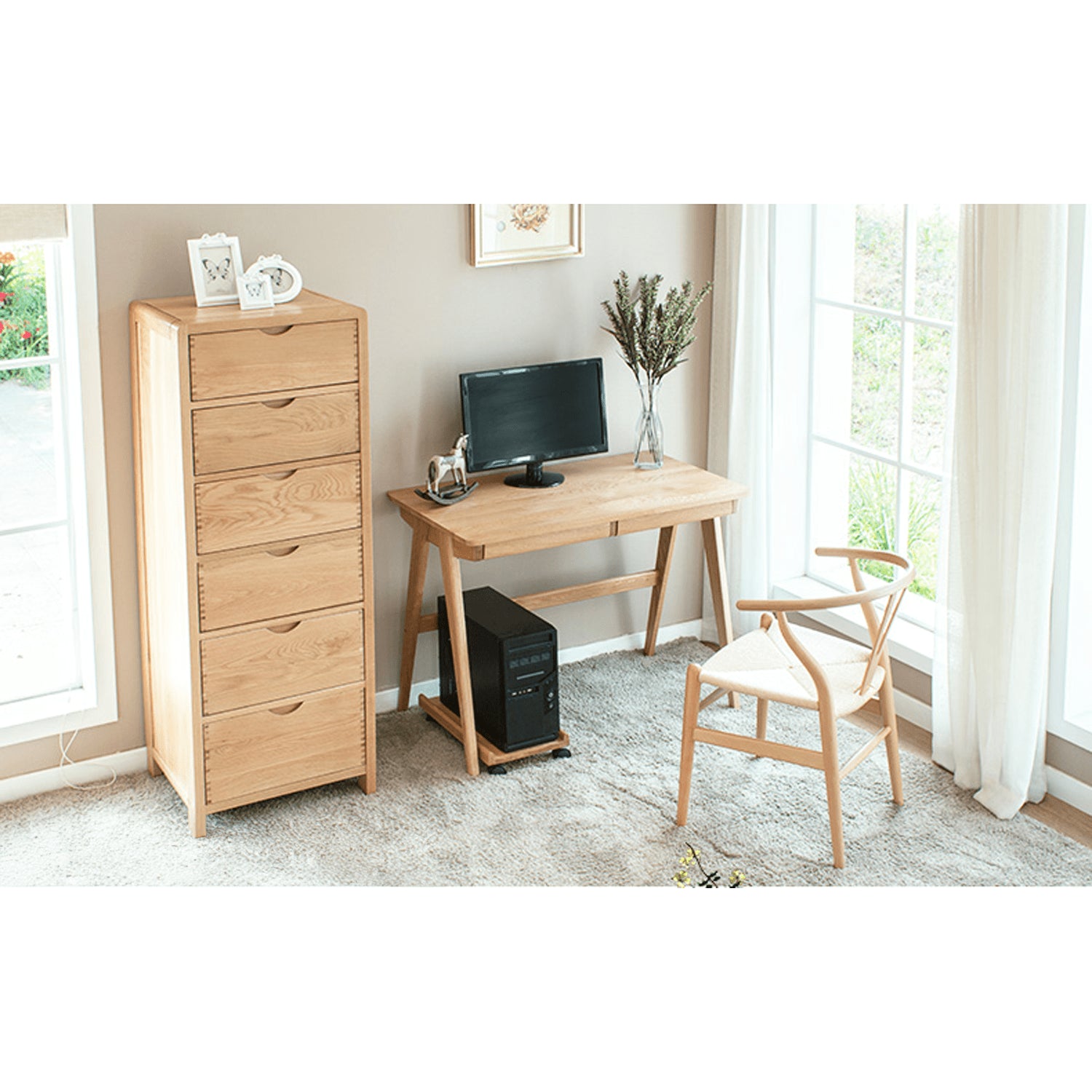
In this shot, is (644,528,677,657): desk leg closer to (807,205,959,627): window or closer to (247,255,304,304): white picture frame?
(807,205,959,627): window

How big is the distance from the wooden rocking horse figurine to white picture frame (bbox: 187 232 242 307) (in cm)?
77

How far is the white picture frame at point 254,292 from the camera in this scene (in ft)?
10.5

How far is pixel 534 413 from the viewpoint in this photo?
13.1 feet

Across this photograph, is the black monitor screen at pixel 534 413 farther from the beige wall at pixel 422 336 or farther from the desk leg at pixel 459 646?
the desk leg at pixel 459 646

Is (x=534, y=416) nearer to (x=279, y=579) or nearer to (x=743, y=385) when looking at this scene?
(x=743, y=385)

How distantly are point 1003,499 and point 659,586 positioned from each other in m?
1.39

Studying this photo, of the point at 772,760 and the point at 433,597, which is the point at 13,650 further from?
the point at 772,760

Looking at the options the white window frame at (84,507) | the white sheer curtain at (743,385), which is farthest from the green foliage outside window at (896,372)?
the white window frame at (84,507)

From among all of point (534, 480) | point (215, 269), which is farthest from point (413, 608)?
point (215, 269)

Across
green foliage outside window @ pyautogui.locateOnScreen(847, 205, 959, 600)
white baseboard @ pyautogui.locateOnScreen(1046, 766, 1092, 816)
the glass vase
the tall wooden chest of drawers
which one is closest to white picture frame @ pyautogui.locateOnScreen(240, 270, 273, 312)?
the tall wooden chest of drawers

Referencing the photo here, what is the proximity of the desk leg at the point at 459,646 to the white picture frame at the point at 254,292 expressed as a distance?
83cm
